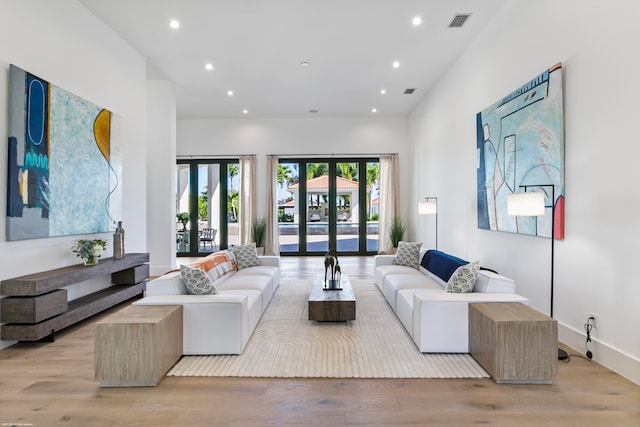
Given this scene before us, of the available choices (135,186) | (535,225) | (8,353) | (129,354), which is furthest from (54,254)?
(535,225)

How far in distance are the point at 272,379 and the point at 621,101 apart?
11.1 ft

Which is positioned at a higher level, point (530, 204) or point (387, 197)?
point (387, 197)

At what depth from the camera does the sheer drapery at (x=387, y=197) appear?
30.7 feet

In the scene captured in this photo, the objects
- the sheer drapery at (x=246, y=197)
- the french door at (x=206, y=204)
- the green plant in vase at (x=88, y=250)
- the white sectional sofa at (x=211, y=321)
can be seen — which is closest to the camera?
the white sectional sofa at (x=211, y=321)

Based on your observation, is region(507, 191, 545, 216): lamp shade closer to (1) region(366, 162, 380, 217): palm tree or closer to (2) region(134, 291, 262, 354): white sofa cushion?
(2) region(134, 291, 262, 354): white sofa cushion

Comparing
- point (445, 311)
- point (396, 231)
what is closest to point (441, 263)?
point (445, 311)

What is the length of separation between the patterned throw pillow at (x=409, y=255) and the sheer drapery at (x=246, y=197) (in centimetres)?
465

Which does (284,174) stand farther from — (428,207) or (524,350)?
(524,350)

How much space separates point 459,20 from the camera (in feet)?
15.0

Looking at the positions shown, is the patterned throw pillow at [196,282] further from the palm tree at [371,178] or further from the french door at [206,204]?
the palm tree at [371,178]

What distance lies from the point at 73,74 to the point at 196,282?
2.98 m

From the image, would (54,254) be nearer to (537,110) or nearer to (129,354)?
(129,354)

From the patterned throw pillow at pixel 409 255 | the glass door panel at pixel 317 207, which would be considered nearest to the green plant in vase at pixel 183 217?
the glass door panel at pixel 317 207

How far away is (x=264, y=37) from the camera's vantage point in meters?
5.03
